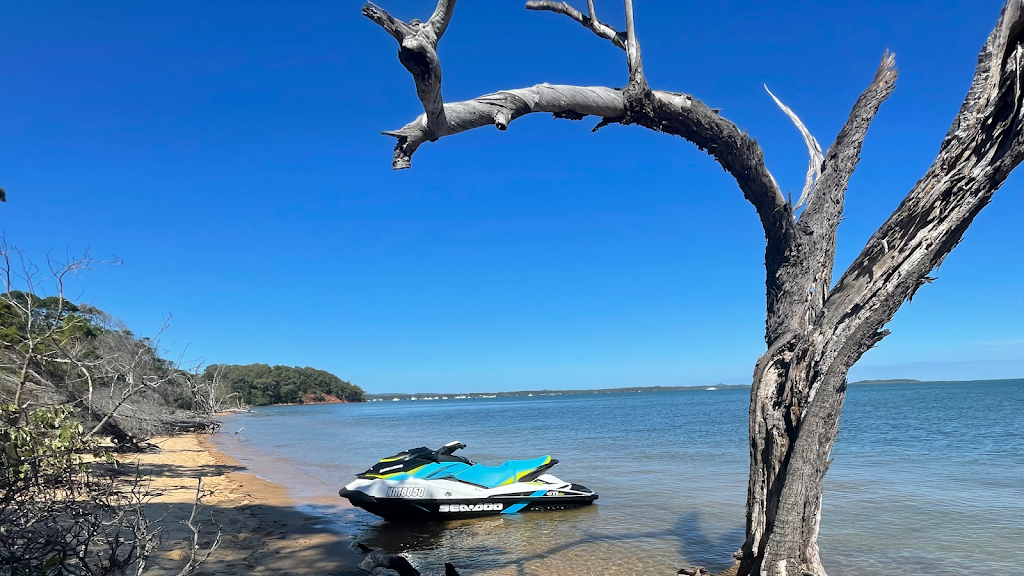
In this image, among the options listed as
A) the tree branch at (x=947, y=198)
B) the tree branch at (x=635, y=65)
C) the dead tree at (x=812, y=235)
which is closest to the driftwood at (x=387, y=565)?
the dead tree at (x=812, y=235)

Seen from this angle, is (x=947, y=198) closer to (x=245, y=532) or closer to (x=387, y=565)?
(x=387, y=565)

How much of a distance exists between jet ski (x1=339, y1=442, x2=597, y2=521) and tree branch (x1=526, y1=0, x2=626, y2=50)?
7619 mm

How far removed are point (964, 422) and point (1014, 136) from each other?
31.3 meters

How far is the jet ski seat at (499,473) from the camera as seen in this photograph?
9.41 meters

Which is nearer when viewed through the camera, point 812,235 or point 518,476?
point 812,235

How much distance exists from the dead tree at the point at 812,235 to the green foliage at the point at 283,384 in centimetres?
8259

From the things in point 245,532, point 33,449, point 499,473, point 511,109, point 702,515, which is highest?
point 511,109

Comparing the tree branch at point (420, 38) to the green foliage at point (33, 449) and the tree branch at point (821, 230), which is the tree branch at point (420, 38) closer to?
the tree branch at point (821, 230)

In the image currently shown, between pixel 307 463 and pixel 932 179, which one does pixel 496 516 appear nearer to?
pixel 932 179

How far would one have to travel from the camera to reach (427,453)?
31.0 ft

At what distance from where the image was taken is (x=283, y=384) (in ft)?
330

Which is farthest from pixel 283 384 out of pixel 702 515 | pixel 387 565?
pixel 387 565

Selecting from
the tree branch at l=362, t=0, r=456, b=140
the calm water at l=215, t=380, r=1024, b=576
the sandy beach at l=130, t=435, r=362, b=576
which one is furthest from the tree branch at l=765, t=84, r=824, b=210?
the calm water at l=215, t=380, r=1024, b=576

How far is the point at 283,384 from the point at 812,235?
4190 inches
